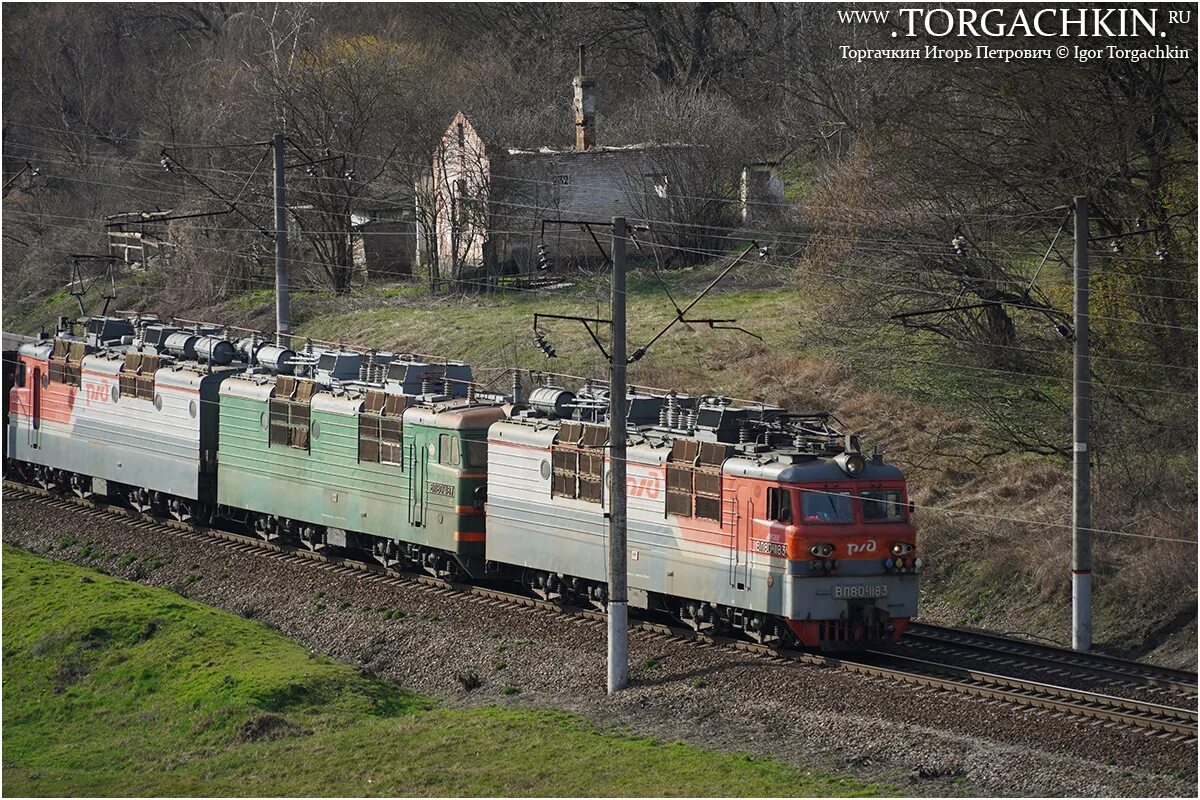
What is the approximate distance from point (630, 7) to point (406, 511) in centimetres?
5013

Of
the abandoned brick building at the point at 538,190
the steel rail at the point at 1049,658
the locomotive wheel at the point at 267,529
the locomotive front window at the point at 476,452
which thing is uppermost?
the abandoned brick building at the point at 538,190

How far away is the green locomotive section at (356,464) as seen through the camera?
31094mm

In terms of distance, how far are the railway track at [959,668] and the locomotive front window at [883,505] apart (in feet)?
7.07

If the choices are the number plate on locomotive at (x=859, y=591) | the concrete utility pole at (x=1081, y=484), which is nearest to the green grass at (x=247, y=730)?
the number plate on locomotive at (x=859, y=591)

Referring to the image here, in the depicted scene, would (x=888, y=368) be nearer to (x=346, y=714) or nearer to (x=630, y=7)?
(x=346, y=714)

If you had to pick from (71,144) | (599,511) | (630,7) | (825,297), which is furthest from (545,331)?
(71,144)

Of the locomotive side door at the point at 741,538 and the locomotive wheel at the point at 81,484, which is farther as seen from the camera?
the locomotive wheel at the point at 81,484

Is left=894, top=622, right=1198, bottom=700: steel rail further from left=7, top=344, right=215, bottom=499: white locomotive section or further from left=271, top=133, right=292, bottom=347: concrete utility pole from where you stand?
left=271, top=133, right=292, bottom=347: concrete utility pole

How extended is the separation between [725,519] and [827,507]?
167cm

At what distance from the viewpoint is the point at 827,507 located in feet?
81.7

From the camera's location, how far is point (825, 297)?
40719mm

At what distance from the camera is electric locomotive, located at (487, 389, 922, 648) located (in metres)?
24.8

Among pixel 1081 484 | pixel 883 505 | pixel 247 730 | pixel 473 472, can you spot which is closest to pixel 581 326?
pixel 473 472

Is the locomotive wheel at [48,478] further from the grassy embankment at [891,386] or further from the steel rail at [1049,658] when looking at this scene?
→ the steel rail at [1049,658]
